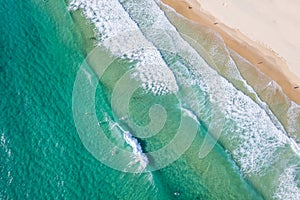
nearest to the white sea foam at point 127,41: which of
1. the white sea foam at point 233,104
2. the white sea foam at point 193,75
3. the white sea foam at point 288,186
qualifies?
the white sea foam at point 193,75

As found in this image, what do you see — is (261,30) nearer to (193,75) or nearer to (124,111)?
(193,75)

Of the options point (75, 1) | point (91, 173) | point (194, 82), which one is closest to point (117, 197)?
point (91, 173)

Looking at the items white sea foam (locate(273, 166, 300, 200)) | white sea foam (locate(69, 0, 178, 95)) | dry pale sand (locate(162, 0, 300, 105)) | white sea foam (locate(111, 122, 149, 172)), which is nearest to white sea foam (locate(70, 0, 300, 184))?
white sea foam (locate(69, 0, 178, 95))

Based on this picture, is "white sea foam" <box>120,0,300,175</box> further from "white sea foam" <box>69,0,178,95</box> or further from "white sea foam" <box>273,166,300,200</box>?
"white sea foam" <box>273,166,300,200</box>

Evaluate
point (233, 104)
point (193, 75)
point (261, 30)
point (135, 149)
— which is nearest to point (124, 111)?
point (135, 149)

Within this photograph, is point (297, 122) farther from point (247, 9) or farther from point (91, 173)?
point (91, 173)
